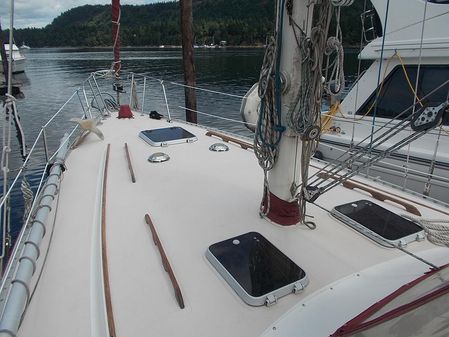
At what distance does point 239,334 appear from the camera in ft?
5.60

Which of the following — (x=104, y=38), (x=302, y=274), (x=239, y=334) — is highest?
(x=104, y=38)

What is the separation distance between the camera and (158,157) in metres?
3.90

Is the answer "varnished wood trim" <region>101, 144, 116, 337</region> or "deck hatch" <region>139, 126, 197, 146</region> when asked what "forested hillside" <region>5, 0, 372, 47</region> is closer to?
"deck hatch" <region>139, 126, 197, 146</region>

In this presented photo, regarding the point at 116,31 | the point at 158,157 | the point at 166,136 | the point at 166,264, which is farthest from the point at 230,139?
the point at 116,31

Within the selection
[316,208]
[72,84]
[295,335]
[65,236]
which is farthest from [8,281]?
[72,84]

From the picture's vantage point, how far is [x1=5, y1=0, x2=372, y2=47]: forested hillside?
6850 centimetres

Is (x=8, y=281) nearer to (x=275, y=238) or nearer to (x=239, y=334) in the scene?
(x=239, y=334)

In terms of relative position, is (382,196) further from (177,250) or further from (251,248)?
(177,250)

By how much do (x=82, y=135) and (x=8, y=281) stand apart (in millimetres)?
3339

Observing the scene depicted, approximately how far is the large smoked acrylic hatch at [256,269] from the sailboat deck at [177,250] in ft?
0.16

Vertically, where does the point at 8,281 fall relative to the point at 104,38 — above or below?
below

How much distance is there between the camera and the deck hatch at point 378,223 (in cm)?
234

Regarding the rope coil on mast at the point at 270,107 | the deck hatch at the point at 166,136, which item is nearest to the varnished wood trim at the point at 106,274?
the rope coil on mast at the point at 270,107

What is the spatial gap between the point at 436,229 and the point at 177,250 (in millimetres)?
1806
